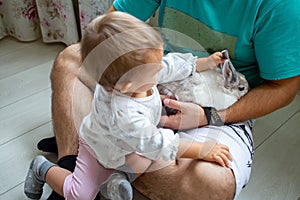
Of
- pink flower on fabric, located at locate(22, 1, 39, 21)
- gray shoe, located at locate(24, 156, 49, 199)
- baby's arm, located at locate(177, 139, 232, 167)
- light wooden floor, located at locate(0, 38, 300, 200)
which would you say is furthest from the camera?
pink flower on fabric, located at locate(22, 1, 39, 21)

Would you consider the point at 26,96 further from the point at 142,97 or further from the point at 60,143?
the point at 142,97

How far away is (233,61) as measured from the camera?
104 centimetres

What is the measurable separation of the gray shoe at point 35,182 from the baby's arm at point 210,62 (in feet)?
1.48

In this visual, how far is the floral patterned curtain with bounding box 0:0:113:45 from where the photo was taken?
5.63 ft

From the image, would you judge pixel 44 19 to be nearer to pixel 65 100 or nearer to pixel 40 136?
pixel 40 136

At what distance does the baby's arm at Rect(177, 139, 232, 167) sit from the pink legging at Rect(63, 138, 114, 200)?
181 millimetres

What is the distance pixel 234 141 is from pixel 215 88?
130mm

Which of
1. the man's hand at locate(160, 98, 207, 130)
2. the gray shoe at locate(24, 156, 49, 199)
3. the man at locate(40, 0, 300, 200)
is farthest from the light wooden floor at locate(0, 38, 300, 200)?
the man's hand at locate(160, 98, 207, 130)

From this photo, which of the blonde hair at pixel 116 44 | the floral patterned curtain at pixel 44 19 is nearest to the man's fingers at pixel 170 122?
the blonde hair at pixel 116 44

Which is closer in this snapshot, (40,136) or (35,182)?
(35,182)

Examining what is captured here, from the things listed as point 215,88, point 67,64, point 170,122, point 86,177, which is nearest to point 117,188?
point 86,177

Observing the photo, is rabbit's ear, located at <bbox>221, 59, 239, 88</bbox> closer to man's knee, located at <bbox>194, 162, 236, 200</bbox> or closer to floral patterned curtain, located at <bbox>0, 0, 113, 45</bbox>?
man's knee, located at <bbox>194, 162, 236, 200</bbox>

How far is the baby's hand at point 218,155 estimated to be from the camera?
92cm

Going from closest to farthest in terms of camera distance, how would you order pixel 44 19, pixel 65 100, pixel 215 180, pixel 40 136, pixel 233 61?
pixel 215 180 → pixel 233 61 → pixel 65 100 → pixel 40 136 → pixel 44 19
